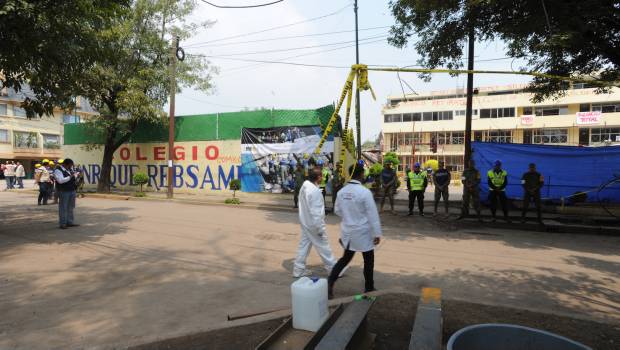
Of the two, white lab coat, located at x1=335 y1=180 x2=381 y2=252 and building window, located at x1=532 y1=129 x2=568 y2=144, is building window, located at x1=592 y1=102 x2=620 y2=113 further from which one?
white lab coat, located at x1=335 y1=180 x2=381 y2=252

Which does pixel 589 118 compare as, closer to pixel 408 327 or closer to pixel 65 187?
pixel 408 327

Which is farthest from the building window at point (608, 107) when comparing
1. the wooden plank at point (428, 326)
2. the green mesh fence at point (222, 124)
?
the wooden plank at point (428, 326)

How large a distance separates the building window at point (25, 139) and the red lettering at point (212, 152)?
3911 centimetres

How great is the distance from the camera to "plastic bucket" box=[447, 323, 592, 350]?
7.72ft

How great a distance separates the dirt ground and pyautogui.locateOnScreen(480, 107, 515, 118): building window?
156 feet

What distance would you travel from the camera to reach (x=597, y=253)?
24.7ft

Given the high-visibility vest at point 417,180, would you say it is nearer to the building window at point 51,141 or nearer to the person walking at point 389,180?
the person walking at point 389,180

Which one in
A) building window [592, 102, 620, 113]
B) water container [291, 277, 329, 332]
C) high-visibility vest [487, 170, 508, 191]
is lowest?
water container [291, 277, 329, 332]

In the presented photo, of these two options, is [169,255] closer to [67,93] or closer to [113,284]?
[113,284]

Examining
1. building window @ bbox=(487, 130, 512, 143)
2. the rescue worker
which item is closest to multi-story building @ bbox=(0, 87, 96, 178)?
the rescue worker

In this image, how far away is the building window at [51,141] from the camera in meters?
48.4

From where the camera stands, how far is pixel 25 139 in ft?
152

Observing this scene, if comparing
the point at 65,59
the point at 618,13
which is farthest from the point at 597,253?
the point at 65,59

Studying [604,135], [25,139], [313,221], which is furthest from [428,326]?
[25,139]
